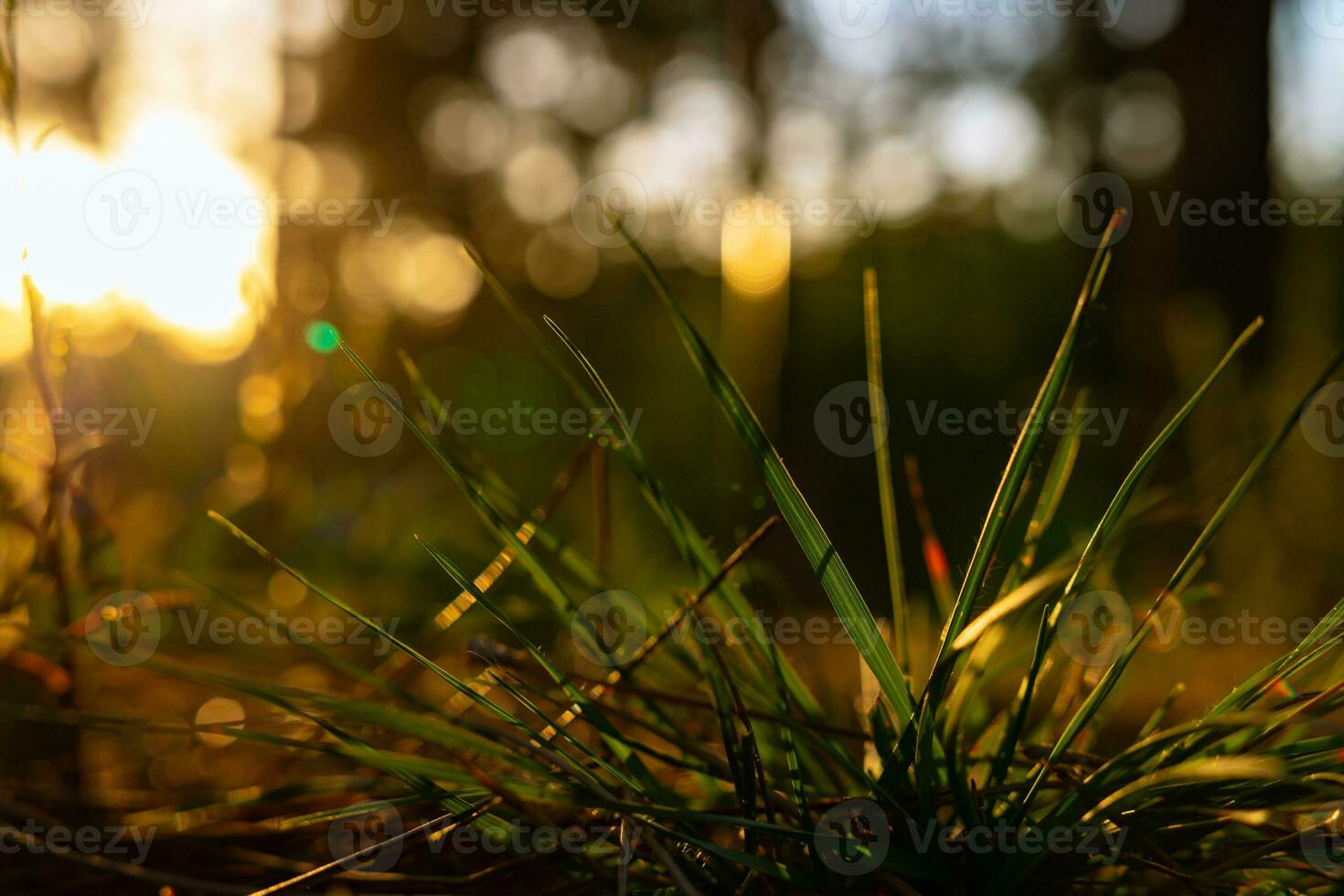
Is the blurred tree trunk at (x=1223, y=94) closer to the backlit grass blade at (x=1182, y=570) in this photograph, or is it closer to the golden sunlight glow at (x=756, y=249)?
the golden sunlight glow at (x=756, y=249)

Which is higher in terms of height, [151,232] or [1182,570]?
[151,232]

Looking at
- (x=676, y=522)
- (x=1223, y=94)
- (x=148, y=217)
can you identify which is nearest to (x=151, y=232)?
(x=148, y=217)

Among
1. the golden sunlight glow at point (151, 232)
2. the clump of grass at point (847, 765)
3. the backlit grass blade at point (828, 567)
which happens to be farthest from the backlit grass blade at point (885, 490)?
the golden sunlight glow at point (151, 232)

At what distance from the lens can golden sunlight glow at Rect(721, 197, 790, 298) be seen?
2.42 meters

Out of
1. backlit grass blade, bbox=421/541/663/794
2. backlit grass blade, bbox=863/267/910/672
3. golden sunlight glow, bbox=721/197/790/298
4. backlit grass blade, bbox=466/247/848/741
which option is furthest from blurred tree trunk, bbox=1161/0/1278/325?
backlit grass blade, bbox=421/541/663/794

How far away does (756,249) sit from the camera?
2.53 m

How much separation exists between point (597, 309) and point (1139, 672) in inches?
316

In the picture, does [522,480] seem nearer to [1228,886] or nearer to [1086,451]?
[1086,451]

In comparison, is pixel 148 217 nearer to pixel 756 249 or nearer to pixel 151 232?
pixel 151 232

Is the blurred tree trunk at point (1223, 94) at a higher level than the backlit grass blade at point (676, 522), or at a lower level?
higher

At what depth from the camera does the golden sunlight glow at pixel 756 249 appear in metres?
2.42

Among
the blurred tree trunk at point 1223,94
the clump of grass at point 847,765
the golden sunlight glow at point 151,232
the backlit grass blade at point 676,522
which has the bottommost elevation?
the clump of grass at point 847,765

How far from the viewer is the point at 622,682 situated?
2.10 ft

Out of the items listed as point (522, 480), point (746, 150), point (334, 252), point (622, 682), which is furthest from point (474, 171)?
point (622, 682)
